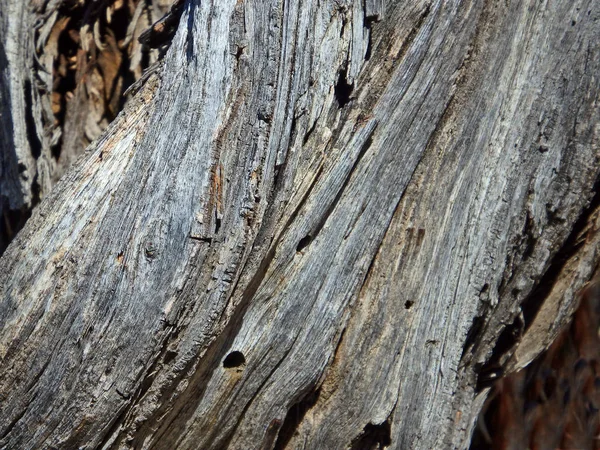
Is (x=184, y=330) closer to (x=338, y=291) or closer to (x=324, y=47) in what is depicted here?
(x=338, y=291)

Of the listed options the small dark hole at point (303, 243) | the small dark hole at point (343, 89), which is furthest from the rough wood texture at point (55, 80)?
the small dark hole at point (303, 243)

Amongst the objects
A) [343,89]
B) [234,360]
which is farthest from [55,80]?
[234,360]

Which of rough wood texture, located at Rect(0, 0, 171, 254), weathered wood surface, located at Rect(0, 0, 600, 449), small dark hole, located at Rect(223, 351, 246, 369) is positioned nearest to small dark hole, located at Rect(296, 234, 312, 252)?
weathered wood surface, located at Rect(0, 0, 600, 449)

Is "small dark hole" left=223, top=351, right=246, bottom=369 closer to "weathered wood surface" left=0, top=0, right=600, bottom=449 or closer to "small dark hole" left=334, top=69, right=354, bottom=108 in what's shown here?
"weathered wood surface" left=0, top=0, right=600, bottom=449

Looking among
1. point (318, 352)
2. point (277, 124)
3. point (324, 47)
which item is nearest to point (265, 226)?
point (277, 124)

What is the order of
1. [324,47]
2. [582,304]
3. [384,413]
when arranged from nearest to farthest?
[324,47] → [384,413] → [582,304]

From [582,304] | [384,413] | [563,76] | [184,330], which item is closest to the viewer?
[184,330]

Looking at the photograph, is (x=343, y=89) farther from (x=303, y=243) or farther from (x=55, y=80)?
(x=55, y=80)
